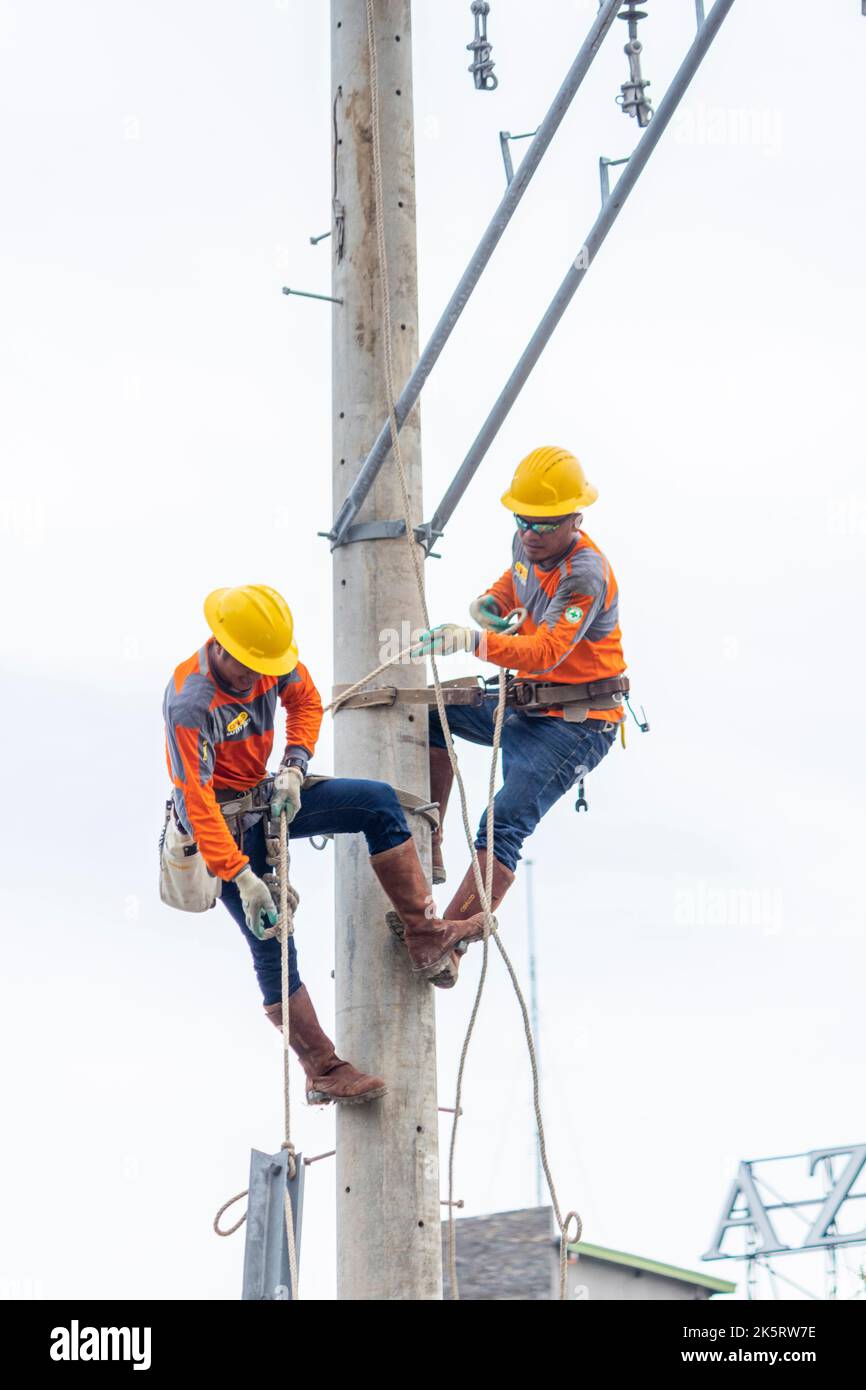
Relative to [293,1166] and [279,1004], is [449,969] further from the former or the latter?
[293,1166]

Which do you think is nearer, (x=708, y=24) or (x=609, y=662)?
(x=708, y=24)

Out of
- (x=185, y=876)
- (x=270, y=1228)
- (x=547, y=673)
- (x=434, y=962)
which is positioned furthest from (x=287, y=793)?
(x=270, y=1228)

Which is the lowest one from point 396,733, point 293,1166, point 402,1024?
point 293,1166

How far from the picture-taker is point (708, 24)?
6582 millimetres

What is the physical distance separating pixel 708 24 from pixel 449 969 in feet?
10.2

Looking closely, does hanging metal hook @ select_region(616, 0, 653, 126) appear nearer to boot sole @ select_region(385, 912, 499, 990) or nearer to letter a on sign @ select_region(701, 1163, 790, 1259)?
boot sole @ select_region(385, 912, 499, 990)

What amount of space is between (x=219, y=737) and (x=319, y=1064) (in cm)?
111

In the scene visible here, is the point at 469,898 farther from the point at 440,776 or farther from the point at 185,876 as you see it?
the point at 185,876

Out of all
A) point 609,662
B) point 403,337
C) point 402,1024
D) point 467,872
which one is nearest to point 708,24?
point 403,337

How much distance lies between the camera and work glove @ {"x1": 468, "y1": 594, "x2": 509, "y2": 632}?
24.7 ft

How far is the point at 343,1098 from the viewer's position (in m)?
6.82

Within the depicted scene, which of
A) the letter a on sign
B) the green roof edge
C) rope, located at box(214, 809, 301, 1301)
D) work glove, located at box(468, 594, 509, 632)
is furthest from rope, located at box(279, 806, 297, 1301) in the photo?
the letter a on sign
